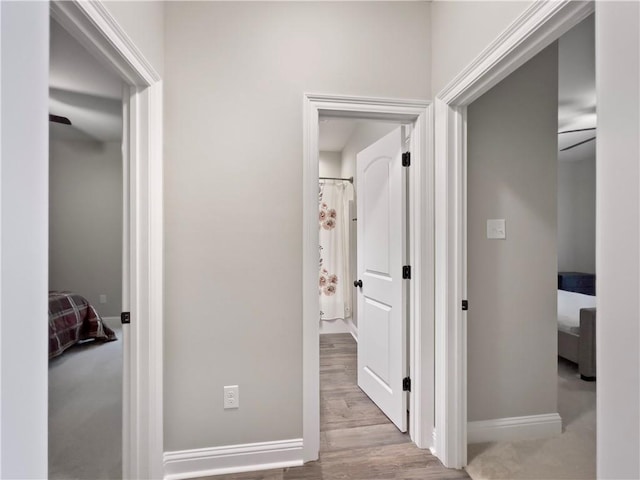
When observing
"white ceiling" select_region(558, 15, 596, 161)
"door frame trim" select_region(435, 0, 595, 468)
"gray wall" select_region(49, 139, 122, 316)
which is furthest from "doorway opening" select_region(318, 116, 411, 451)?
"gray wall" select_region(49, 139, 122, 316)

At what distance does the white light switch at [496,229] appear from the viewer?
1.91 m

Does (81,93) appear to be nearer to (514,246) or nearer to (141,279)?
(141,279)

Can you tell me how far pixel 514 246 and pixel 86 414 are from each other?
312cm

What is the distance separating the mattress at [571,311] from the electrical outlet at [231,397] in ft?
10.0

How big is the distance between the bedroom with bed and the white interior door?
1.69 metres

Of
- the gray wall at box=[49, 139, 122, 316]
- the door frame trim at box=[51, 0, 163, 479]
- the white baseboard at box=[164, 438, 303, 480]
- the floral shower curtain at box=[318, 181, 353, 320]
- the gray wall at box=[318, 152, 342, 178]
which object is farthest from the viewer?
the gray wall at box=[318, 152, 342, 178]

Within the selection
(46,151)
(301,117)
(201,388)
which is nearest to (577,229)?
(301,117)

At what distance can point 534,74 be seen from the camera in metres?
1.96

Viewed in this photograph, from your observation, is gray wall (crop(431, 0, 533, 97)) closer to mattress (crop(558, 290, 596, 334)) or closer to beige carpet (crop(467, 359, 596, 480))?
beige carpet (crop(467, 359, 596, 480))

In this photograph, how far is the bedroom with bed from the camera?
1920 mm

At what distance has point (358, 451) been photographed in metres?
1.84

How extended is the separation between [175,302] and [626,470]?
1809 mm

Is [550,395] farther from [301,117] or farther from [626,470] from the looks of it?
[301,117]

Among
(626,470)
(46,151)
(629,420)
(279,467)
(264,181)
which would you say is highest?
(264,181)
